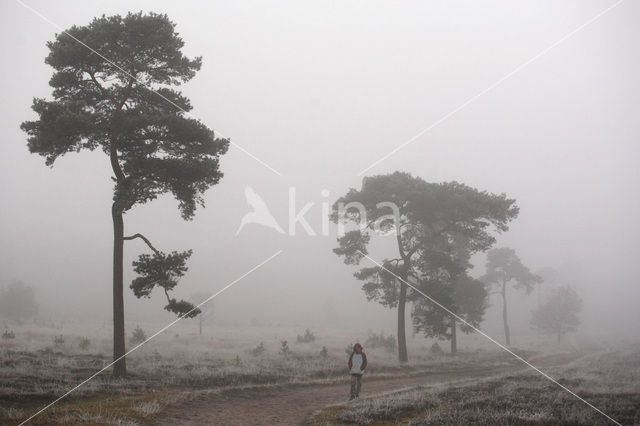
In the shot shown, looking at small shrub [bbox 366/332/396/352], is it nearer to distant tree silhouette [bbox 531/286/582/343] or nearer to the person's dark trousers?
the person's dark trousers

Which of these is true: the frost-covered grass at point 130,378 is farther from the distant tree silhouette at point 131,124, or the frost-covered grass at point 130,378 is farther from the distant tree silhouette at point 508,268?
the distant tree silhouette at point 508,268

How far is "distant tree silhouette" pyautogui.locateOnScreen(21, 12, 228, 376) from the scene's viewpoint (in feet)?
48.2

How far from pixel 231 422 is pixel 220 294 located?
129416 mm

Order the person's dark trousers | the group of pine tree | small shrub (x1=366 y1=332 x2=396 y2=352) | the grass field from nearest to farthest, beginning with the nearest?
1. the grass field
2. the person's dark trousers
3. the group of pine tree
4. small shrub (x1=366 y1=332 x2=396 y2=352)

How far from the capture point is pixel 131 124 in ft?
47.5

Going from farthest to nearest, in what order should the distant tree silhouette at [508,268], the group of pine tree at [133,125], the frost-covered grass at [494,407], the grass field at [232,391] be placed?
the distant tree silhouette at [508,268], the group of pine tree at [133,125], the grass field at [232,391], the frost-covered grass at [494,407]

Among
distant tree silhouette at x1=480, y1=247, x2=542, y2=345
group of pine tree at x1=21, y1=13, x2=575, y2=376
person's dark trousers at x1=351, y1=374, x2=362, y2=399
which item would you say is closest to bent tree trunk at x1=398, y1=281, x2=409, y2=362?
person's dark trousers at x1=351, y1=374, x2=362, y2=399

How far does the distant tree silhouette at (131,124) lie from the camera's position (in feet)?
48.2

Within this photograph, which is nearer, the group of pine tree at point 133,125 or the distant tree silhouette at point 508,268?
the group of pine tree at point 133,125

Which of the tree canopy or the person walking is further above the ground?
the tree canopy

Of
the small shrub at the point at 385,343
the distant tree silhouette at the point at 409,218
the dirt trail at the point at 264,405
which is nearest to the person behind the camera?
the dirt trail at the point at 264,405

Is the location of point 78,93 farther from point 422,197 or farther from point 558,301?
point 558,301

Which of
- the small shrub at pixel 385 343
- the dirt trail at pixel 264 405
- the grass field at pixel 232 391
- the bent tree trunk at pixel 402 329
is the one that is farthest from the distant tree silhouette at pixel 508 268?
the dirt trail at pixel 264 405

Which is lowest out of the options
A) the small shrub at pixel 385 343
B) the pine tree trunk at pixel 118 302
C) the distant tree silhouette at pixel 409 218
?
the small shrub at pixel 385 343
